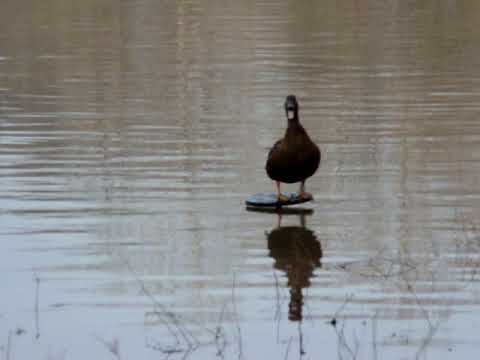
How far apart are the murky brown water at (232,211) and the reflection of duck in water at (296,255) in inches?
1.0

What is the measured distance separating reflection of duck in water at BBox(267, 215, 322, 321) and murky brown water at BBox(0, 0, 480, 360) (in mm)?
25

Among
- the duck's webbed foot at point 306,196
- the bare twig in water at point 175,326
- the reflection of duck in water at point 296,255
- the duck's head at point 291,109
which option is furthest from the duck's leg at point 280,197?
the bare twig in water at point 175,326

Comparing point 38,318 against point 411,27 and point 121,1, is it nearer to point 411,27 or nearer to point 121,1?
point 411,27

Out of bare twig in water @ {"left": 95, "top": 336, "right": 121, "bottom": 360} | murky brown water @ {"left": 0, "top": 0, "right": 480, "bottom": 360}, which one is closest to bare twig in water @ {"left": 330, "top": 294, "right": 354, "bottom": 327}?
murky brown water @ {"left": 0, "top": 0, "right": 480, "bottom": 360}

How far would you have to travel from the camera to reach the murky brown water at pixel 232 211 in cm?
798

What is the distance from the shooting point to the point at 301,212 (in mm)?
11711

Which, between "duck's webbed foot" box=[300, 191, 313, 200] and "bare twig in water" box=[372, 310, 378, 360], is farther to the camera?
Answer: "duck's webbed foot" box=[300, 191, 313, 200]

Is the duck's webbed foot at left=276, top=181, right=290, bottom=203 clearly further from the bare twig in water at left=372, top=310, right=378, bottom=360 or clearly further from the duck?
the bare twig in water at left=372, top=310, right=378, bottom=360

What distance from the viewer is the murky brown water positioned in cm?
798

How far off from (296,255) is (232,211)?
1.51 metres

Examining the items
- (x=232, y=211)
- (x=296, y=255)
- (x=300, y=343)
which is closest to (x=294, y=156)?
(x=232, y=211)

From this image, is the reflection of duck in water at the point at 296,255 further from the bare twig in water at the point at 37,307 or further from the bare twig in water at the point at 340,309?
the bare twig in water at the point at 37,307

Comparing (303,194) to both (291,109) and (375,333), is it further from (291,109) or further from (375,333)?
(375,333)

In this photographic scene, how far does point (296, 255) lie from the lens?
10133 millimetres
